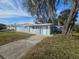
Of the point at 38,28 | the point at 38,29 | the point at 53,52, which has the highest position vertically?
the point at 38,28

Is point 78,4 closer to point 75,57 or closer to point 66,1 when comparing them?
point 66,1

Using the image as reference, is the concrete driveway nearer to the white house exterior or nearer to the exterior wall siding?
the white house exterior

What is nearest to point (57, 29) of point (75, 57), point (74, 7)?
point (74, 7)

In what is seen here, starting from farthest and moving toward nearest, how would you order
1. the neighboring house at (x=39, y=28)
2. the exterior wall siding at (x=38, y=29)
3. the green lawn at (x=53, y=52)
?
the exterior wall siding at (x=38, y=29) < the neighboring house at (x=39, y=28) < the green lawn at (x=53, y=52)

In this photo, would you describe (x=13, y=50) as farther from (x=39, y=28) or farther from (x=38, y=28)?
(x=38, y=28)

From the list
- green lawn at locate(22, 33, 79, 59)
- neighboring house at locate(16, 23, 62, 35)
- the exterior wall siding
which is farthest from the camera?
the exterior wall siding

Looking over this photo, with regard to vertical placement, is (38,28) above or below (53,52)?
above

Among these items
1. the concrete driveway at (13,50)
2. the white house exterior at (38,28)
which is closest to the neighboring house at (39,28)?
the white house exterior at (38,28)

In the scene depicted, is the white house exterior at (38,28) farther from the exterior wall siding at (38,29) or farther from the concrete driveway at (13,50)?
the concrete driveway at (13,50)

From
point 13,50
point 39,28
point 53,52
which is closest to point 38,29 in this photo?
point 39,28

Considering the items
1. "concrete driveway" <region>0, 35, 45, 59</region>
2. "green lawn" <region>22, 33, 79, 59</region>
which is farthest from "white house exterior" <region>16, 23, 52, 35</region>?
"green lawn" <region>22, 33, 79, 59</region>

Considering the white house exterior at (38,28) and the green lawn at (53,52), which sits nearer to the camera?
the green lawn at (53,52)

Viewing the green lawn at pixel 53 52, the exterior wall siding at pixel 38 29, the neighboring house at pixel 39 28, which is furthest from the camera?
the exterior wall siding at pixel 38 29

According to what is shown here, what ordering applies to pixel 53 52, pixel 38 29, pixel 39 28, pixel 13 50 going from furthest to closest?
pixel 38 29
pixel 39 28
pixel 13 50
pixel 53 52
